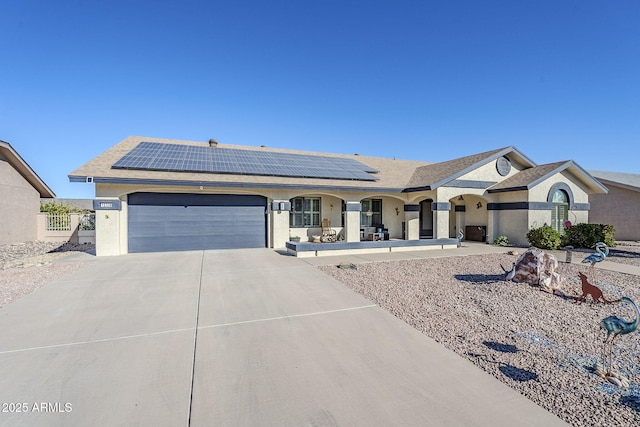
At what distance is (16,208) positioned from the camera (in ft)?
56.1

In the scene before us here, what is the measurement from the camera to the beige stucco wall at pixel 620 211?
1970cm

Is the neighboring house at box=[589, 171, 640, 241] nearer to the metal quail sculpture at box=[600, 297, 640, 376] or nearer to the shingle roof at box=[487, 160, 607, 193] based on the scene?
the shingle roof at box=[487, 160, 607, 193]

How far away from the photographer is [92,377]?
3416 mm

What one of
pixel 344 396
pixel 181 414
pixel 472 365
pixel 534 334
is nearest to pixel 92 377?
pixel 181 414

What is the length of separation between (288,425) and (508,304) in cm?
543

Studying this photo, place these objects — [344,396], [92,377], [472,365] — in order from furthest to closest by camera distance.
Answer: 1. [472,365]
2. [92,377]
3. [344,396]

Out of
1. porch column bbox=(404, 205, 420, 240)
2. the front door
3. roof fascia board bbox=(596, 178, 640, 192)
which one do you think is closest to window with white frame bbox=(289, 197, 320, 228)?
porch column bbox=(404, 205, 420, 240)

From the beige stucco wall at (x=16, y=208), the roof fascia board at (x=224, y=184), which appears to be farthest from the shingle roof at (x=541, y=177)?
the beige stucco wall at (x=16, y=208)

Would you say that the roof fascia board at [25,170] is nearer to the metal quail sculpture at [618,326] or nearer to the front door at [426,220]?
the front door at [426,220]

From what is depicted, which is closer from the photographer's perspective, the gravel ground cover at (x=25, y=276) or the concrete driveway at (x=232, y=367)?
the concrete driveway at (x=232, y=367)

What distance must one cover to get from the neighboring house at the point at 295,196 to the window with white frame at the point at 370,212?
63 millimetres

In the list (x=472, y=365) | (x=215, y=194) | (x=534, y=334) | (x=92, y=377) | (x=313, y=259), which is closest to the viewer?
(x=92, y=377)

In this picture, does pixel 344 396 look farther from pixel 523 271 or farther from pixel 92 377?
pixel 523 271

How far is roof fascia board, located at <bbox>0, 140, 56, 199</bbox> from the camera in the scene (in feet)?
54.9
